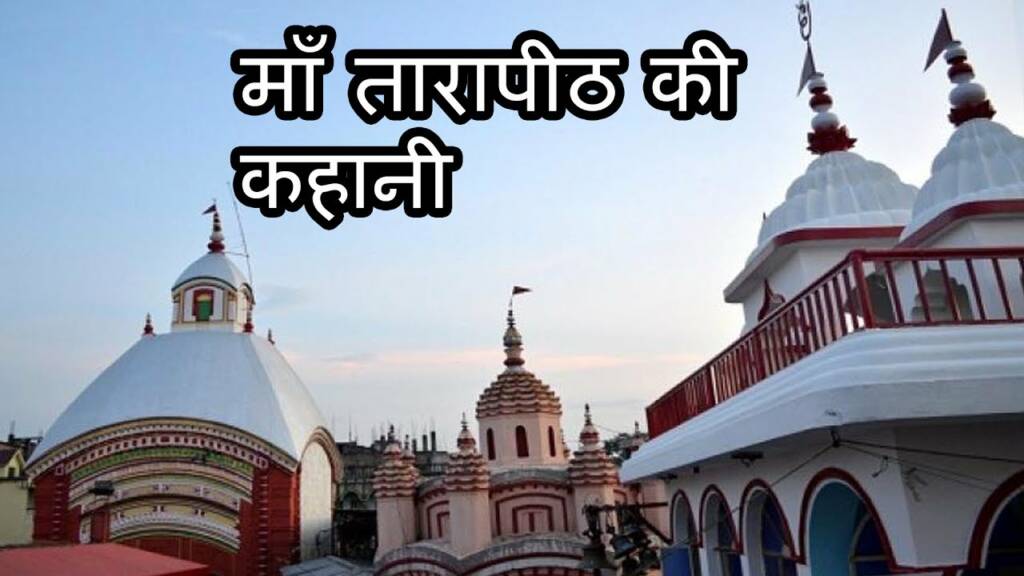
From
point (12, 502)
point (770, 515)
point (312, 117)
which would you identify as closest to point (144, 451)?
point (12, 502)

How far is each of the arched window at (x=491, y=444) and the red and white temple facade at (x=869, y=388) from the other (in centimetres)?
1533

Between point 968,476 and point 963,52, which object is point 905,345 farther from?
point 963,52

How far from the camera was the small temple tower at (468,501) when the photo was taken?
21156 mm

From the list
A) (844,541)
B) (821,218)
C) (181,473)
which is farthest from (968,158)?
(181,473)

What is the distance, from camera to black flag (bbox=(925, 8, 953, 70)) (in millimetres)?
7379

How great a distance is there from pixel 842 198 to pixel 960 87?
7.01ft

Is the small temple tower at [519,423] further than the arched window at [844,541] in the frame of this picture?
Yes

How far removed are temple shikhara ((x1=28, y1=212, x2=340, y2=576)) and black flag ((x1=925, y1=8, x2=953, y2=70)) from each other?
2356 centimetres

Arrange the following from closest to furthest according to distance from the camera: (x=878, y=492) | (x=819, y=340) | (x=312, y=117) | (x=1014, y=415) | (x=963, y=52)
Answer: (x=1014, y=415) → (x=878, y=492) → (x=819, y=340) → (x=963, y=52) → (x=312, y=117)

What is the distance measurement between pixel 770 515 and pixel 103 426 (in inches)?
968

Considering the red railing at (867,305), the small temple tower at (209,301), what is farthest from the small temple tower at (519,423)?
the red railing at (867,305)

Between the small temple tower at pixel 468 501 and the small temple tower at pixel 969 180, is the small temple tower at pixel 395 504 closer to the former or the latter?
the small temple tower at pixel 468 501

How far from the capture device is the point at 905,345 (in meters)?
4.49

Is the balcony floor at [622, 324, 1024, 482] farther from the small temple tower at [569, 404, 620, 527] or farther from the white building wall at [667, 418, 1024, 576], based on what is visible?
Answer: the small temple tower at [569, 404, 620, 527]
